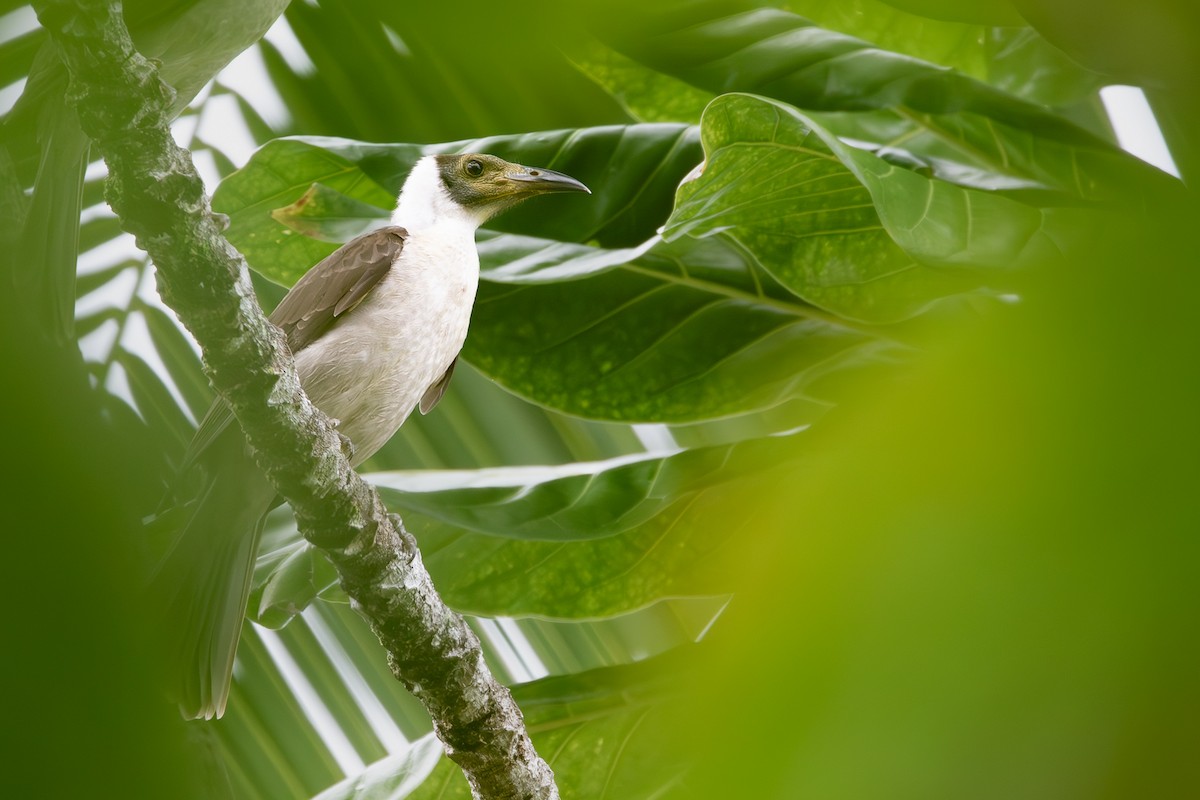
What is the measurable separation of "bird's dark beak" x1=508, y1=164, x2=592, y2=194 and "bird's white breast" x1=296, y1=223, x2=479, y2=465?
0.30 meters

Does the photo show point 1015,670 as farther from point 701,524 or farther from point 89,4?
point 701,524

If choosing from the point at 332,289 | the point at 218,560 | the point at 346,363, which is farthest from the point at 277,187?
the point at 218,560

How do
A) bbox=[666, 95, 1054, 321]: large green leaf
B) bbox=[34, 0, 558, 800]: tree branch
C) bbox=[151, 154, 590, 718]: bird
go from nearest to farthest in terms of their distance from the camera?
bbox=[34, 0, 558, 800]: tree branch
bbox=[666, 95, 1054, 321]: large green leaf
bbox=[151, 154, 590, 718]: bird

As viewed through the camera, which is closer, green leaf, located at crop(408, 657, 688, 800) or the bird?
the bird

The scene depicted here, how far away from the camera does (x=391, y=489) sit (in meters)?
2.22

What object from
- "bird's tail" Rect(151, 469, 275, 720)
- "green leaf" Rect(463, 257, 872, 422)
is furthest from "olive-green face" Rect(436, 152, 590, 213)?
"bird's tail" Rect(151, 469, 275, 720)

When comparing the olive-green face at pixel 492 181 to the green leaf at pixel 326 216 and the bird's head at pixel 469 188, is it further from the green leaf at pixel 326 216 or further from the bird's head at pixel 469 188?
the green leaf at pixel 326 216

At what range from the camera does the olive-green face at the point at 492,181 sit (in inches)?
103

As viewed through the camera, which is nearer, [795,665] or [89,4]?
[795,665]

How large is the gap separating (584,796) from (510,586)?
0.48 metres

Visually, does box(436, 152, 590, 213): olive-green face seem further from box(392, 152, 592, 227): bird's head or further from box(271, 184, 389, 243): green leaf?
box(271, 184, 389, 243): green leaf

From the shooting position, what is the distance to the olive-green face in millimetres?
2619

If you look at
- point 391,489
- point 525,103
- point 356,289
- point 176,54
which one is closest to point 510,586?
point 391,489

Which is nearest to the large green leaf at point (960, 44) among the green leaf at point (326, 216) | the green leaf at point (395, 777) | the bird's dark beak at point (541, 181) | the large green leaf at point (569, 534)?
the bird's dark beak at point (541, 181)
